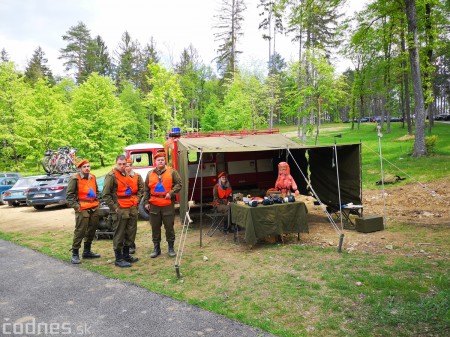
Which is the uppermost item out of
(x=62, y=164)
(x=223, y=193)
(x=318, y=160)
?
(x=318, y=160)

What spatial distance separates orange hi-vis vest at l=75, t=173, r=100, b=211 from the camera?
6602mm

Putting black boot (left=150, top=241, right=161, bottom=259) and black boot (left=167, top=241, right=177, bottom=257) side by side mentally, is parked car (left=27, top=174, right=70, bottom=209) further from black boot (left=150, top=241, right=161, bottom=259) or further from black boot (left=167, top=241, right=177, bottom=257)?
black boot (left=167, top=241, right=177, bottom=257)

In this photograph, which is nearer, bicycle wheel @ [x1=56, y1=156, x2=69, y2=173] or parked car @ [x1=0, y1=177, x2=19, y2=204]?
parked car @ [x1=0, y1=177, x2=19, y2=204]

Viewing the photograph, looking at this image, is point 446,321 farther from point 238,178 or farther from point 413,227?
point 238,178

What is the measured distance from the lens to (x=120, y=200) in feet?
21.0

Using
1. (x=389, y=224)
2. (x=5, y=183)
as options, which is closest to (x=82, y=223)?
(x=389, y=224)

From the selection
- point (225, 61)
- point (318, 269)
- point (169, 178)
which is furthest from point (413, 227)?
point (225, 61)

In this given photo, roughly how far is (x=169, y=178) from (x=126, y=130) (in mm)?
34891

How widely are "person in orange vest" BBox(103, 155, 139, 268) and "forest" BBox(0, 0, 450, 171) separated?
1375cm

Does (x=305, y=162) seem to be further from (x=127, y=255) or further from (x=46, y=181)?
(x=46, y=181)

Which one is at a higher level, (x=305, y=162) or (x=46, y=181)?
(x=305, y=162)

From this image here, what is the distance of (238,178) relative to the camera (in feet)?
37.3

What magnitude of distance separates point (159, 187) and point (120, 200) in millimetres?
742

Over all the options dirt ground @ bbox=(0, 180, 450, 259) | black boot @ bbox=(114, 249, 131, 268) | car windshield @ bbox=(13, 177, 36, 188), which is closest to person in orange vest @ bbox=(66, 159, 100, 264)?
black boot @ bbox=(114, 249, 131, 268)
